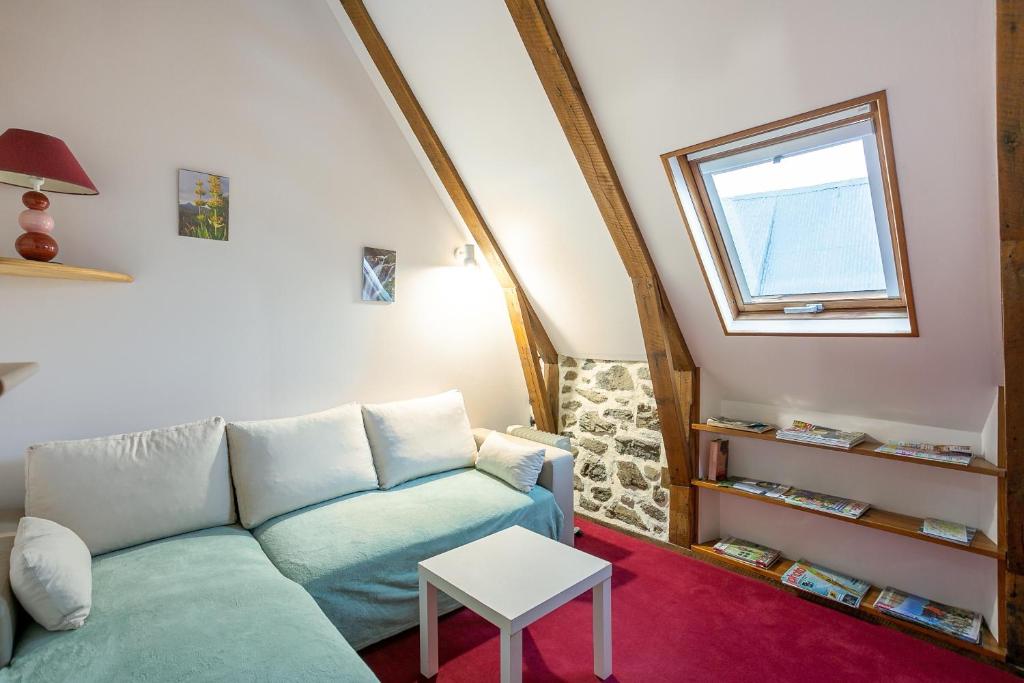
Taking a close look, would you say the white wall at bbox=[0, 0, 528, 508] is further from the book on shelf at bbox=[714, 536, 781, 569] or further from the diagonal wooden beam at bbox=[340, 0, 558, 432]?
the book on shelf at bbox=[714, 536, 781, 569]

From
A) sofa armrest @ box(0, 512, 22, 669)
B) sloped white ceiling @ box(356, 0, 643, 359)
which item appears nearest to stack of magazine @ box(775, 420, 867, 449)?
sloped white ceiling @ box(356, 0, 643, 359)

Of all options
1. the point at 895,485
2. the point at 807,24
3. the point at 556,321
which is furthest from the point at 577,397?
the point at 807,24

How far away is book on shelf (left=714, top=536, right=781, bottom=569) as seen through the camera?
2.94 metres

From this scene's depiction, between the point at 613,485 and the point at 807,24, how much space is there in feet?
8.94

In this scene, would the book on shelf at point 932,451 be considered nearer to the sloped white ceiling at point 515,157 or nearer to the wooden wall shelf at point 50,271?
the sloped white ceiling at point 515,157

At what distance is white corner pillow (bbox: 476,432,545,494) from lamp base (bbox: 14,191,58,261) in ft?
7.18

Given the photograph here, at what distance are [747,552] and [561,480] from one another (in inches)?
43.5

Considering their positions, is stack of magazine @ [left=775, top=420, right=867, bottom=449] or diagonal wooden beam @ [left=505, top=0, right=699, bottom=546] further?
stack of magazine @ [left=775, top=420, right=867, bottom=449]

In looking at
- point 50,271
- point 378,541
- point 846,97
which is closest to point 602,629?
point 378,541

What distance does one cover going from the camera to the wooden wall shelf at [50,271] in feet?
6.41

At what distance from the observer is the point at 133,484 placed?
7.09 ft

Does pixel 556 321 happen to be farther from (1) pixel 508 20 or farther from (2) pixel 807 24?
(2) pixel 807 24

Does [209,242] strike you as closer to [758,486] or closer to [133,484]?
[133,484]

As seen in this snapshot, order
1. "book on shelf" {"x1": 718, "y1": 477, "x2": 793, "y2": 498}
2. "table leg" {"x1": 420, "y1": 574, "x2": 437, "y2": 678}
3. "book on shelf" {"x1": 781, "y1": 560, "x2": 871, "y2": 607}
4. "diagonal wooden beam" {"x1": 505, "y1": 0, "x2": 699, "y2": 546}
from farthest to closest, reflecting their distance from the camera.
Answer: "book on shelf" {"x1": 718, "y1": 477, "x2": 793, "y2": 498}, "book on shelf" {"x1": 781, "y1": 560, "x2": 871, "y2": 607}, "diagonal wooden beam" {"x1": 505, "y1": 0, "x2": 699, "y2": 546}, "table leg" {"x1": 420, "y1": 574, "x2": 437, "y2": 678}
